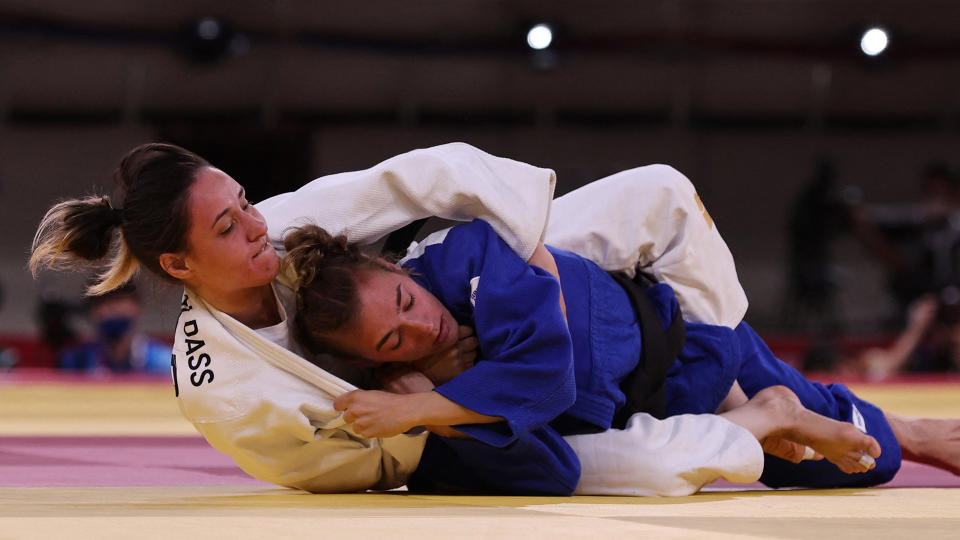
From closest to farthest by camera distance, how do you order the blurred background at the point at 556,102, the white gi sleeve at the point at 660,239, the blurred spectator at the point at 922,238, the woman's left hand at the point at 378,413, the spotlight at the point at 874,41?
the woman's left hand at the point at 378,413 < the white gi sleeve at the point at 660,239 < the blurred spectator at the point at 922,238 < the blurred background at the point at 556,102 < the spotlight at the point at 874,41

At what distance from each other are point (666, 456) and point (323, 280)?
2.11ft

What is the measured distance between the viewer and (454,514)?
4.68 feet

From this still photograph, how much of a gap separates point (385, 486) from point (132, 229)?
2.05 ft

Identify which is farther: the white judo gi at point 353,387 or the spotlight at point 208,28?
the spotlight at point 208,28

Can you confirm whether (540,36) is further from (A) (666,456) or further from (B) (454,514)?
(B) (454,514)

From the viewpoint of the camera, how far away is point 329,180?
199cm

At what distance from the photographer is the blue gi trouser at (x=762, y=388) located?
2.05 metres

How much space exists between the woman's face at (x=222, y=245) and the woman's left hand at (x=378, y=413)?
0.88ft

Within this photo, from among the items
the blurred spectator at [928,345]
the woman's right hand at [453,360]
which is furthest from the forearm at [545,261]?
the blurred spectator at [928,345]

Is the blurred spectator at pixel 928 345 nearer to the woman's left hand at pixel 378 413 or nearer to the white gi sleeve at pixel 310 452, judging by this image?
the white gi sleeve at pixel 310 452

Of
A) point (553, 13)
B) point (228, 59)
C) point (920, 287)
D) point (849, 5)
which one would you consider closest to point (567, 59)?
point (553, 13)

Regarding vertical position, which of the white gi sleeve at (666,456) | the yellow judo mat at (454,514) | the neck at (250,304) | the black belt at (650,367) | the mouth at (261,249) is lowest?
the yellow judo mat at (454,514)

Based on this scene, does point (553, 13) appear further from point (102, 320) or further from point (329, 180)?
point (329, 180)

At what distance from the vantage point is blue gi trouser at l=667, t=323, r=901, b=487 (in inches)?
Answer: 80.7
